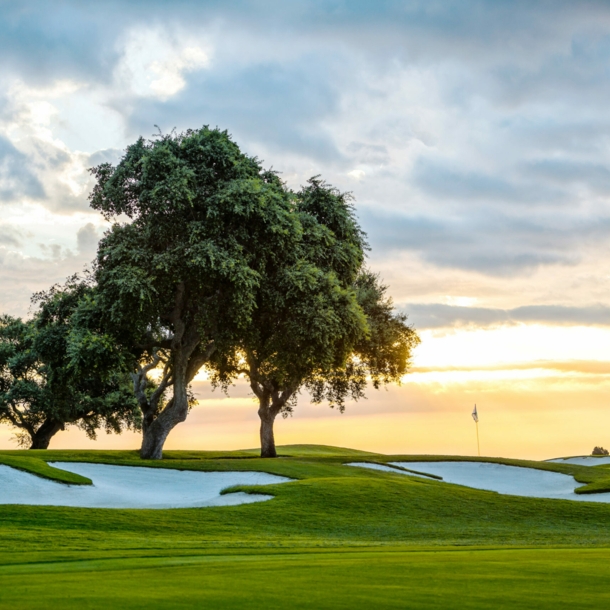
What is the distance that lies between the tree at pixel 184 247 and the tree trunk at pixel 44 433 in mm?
17478

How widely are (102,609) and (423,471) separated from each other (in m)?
39.1

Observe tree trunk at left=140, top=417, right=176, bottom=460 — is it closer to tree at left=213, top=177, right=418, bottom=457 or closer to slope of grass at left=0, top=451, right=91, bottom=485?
tree at left=213, top=177, right=418, bottom=457

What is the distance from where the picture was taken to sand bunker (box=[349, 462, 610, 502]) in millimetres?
39531

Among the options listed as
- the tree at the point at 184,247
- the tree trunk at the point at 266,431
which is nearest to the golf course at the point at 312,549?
the tree at the point at 184,247

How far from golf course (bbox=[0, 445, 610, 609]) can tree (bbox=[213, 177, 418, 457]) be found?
304 inches

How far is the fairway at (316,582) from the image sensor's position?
29.2 ft

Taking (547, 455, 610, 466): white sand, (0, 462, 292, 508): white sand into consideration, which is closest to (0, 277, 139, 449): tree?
(0, 462, 292, 508): white sand

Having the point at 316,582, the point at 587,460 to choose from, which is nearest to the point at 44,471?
the point at 316,582

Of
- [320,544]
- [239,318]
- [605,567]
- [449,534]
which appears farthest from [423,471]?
[605,567]

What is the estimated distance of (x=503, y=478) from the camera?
43.4 metres

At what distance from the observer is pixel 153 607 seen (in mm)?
8383

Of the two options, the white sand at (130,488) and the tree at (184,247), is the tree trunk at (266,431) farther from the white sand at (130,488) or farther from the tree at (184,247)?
the white sand at (130,488)

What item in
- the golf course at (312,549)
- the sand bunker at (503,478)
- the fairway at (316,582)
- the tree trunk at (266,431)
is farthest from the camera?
the tree trunk at (266,431)

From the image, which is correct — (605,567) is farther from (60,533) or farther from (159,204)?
(159,204)
